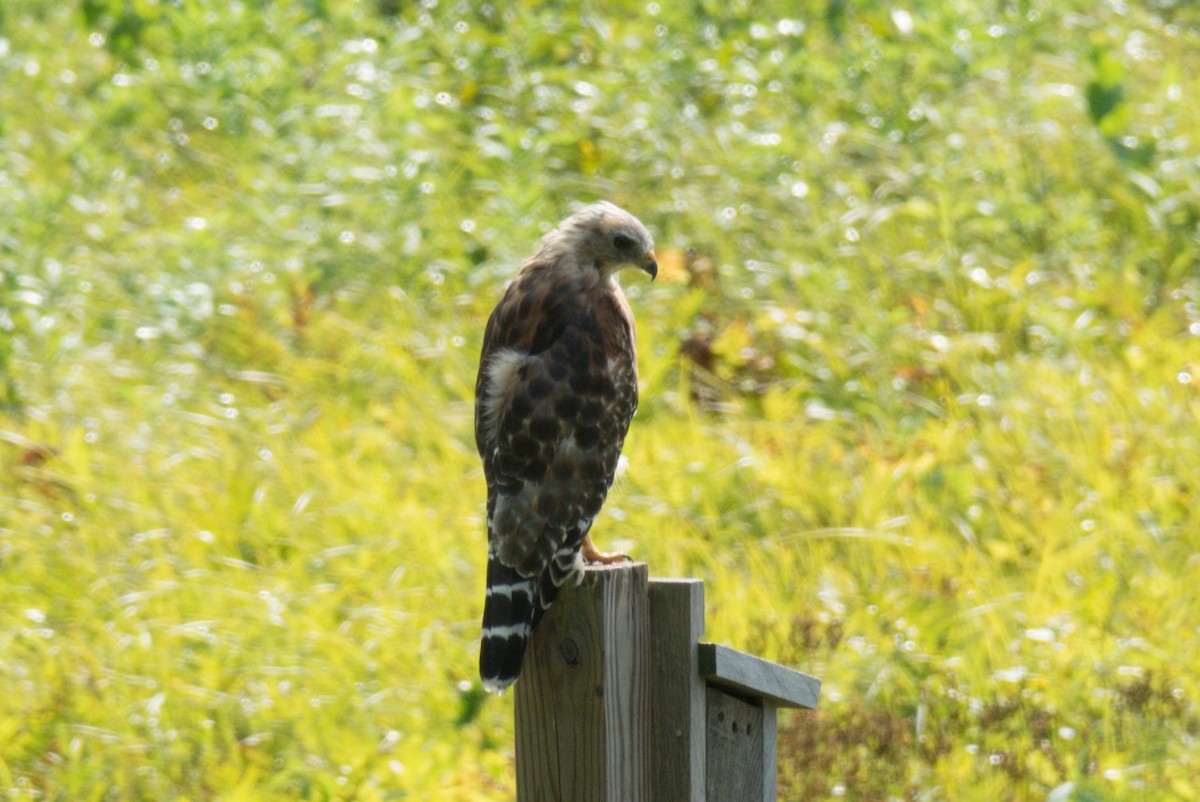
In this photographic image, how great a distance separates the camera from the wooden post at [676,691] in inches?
95.0

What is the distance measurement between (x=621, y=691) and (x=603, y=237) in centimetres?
149

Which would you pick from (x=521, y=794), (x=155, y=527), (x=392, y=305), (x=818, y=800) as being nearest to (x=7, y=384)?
(x=155, y=527)

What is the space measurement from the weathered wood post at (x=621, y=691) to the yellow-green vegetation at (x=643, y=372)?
1.32m

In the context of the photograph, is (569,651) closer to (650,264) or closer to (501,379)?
(501,379)

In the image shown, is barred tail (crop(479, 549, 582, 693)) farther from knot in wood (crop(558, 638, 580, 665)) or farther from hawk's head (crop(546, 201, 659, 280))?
hawk's head (crop(546, 201, 659, 280))

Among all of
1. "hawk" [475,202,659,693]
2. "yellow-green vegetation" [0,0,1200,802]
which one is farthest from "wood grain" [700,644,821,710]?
"yellow-green vegetation" [0,0,1200,802]

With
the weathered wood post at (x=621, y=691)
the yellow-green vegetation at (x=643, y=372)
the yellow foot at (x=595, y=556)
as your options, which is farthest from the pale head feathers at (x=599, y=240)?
the yellow-green vegetation at (x=643, y=372)

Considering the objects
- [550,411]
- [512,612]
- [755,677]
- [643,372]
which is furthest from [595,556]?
[643,372]

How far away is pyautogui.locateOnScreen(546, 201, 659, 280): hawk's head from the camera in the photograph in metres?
3.56

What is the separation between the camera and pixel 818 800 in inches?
157

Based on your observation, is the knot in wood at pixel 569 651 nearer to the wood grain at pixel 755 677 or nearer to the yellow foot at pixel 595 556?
the wood grain at pixel 755 677

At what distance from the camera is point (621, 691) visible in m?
2.38

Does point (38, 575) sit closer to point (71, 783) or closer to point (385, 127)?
point (71, 783)

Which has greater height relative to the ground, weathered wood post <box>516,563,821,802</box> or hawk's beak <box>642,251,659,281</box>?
hawk's beak <box>642,251,659,281</box>
